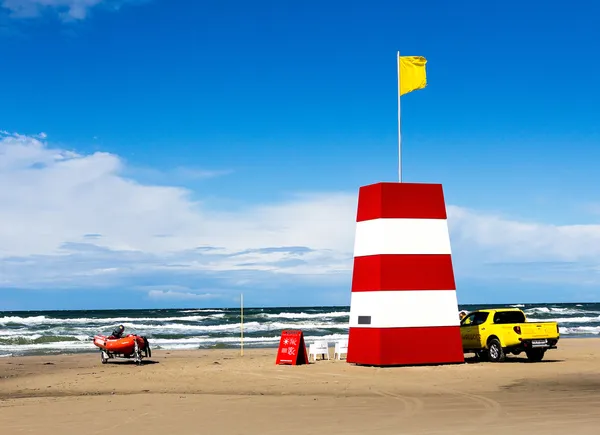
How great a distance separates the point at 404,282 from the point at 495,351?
4440 mm

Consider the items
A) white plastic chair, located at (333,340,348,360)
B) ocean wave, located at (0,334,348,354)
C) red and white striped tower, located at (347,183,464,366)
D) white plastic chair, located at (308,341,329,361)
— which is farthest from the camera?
ocean wave, located at (0,334,348,354)

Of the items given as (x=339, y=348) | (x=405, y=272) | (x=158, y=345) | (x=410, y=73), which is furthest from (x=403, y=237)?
(x=158, y=345)

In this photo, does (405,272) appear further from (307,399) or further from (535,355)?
(307,399)

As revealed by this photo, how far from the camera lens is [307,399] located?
1471cm

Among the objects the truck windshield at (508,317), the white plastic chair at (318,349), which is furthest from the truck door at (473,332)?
the white plastic chair at (318,349)

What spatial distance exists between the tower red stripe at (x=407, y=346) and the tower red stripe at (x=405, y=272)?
1167mm

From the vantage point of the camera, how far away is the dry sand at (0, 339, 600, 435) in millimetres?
11422

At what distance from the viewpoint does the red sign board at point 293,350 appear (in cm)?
2314

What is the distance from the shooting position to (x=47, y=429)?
37.5ft

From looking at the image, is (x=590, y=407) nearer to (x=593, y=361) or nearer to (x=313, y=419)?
(x=313, y=419)

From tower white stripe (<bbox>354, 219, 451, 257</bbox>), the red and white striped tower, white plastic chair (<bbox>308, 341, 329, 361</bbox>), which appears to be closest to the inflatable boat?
white plastic chair (<bbox>308, 341, 329, 361</bbox>)

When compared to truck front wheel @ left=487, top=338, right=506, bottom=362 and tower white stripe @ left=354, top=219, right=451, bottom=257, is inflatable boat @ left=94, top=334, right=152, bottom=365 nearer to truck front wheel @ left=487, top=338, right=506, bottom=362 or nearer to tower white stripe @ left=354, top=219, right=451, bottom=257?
tower white stripe @ left=354, top=219, right=451, bottom=257

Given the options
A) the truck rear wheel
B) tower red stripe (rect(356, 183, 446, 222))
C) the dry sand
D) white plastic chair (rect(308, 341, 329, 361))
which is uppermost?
tower red stripe (rect(356, 183, 446, 222))

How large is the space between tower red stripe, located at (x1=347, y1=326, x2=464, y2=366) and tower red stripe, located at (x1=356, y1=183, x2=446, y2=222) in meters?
3.15
